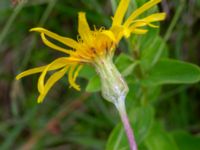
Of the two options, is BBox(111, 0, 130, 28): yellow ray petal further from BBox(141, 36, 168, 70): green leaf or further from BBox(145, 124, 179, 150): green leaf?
BBox(145, 124, 179, 150): green leaf

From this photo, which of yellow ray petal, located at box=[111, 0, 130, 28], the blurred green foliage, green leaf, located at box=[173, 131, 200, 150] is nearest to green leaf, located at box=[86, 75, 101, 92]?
the blurred green foliage

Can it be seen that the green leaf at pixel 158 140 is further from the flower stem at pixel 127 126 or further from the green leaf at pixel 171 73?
the flower stem at pixel 127 126

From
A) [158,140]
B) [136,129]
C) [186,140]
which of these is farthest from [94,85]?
[186,140]

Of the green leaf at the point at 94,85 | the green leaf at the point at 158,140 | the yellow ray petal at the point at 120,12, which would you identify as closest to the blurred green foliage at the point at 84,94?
the green leaf at the point at 158,140

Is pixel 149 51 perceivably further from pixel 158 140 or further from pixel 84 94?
pixel 84 94

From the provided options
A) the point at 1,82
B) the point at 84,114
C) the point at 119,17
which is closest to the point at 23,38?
the point at 1,82

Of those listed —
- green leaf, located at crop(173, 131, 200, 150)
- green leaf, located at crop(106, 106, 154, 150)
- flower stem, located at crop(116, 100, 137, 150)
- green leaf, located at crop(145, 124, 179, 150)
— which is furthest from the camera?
green leaf, located at crop(173, 131, 200, 150)
